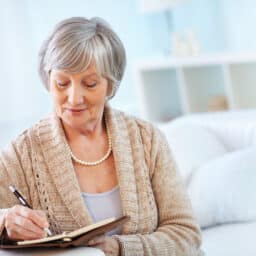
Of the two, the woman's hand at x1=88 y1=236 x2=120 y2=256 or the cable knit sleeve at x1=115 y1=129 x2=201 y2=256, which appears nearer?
the woman's hand at x1=88 y1=236 x2=120 y2=256

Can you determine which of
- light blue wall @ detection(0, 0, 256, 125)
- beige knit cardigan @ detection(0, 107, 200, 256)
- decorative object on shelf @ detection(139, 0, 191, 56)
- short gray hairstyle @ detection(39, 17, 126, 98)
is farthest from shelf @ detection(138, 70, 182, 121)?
short gray hairstyle @ detection(39, 17, 126, 98)

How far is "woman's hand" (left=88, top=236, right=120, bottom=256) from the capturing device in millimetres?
1693

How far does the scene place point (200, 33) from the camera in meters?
4.45

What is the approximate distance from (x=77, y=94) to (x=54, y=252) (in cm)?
47

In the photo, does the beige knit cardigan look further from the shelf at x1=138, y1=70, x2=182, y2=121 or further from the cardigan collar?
the shelf at x1=138, y1=70, x2=182, y2=121

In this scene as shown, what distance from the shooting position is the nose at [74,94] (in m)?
1.78

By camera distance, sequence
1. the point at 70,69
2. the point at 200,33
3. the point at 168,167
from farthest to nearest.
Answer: the point at 200,33
the point at 168,167
the point at 70,69

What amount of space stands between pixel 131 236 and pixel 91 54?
1.62 ft

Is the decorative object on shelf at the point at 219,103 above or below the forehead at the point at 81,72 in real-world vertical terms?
below

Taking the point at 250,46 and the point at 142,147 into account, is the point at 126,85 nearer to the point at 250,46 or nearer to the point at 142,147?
the point at 250,46

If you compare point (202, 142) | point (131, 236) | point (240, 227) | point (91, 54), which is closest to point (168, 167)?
point (131, 236)

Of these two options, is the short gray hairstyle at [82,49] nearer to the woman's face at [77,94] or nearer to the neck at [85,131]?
the woman's face at [77,94]

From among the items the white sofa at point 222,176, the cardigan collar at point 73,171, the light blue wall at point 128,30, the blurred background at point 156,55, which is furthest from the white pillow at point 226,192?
the light blue wall at point 128,30

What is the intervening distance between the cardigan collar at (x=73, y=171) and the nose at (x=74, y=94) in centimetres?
12
